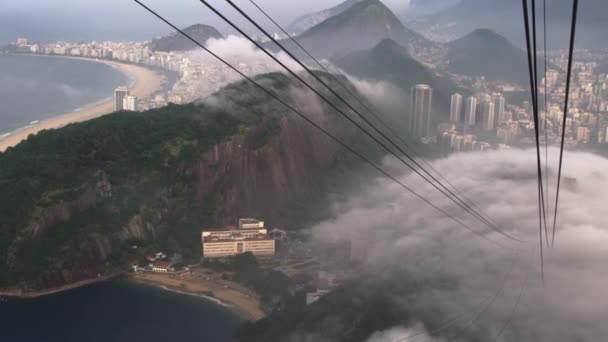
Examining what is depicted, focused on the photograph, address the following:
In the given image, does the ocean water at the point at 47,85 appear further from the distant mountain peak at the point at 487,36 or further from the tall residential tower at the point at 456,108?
the distant mountain peak at the point at 487,36

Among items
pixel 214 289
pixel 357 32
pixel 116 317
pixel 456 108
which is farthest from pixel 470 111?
pixel 116 317

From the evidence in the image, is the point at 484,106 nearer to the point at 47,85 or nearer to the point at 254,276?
the point at 254,276

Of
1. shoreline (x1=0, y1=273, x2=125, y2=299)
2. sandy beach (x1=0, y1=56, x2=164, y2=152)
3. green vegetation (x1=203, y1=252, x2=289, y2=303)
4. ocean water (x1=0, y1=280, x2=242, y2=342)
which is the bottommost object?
ocean water (x1=0, y1=280, x2=242, y2=342)

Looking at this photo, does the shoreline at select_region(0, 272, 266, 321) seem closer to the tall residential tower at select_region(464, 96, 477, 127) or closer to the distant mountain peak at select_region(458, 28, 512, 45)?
the tall residential tower at select_region(464, 96, 477, 127)

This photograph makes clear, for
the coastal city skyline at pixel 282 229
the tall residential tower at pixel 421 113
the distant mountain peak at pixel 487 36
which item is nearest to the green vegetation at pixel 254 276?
the coastal city skyline at pixel 282 229

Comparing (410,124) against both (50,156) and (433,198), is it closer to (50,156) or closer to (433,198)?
(433,198)

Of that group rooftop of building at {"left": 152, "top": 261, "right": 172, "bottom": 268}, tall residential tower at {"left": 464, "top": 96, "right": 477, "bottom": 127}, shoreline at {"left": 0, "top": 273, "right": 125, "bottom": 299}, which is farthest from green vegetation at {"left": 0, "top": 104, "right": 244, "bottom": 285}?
tall residential tower at {"left": 464, "top": 96, "right": 477, "bottom": 127}
